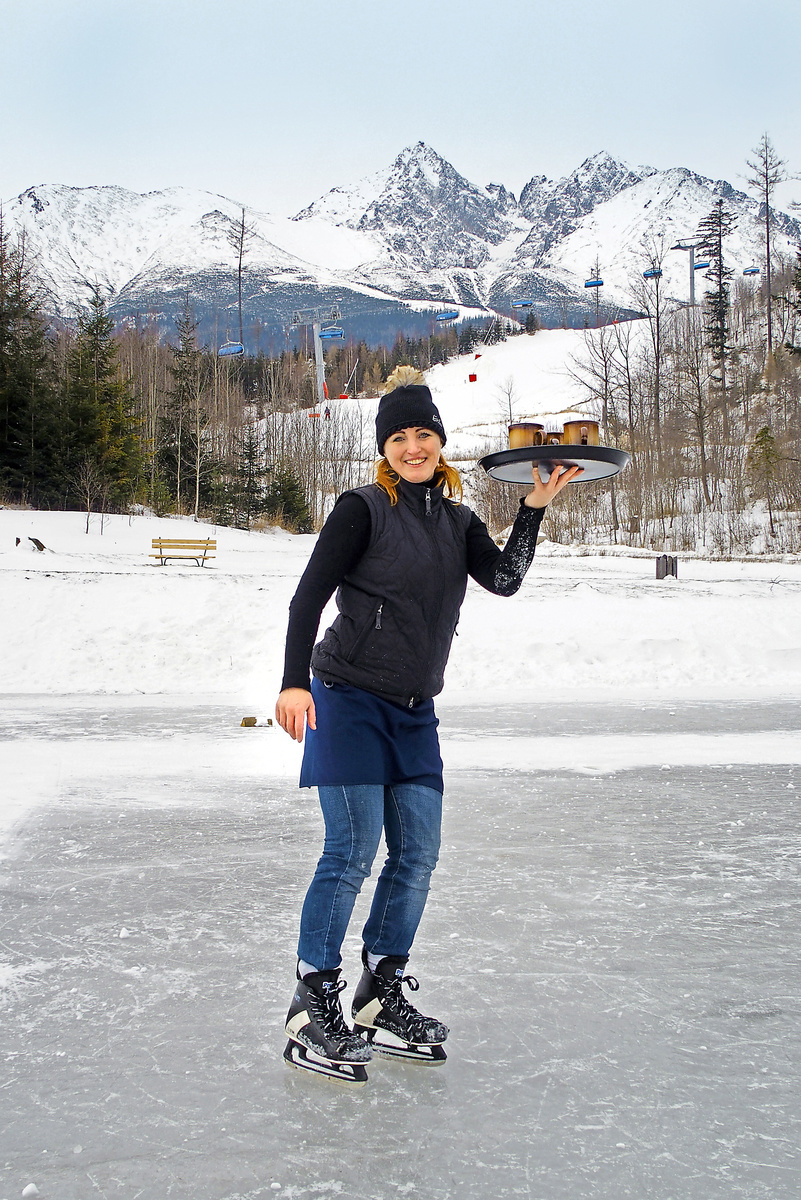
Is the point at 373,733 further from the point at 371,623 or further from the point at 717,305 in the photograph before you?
the point at 717,305

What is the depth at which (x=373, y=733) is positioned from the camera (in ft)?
7.93

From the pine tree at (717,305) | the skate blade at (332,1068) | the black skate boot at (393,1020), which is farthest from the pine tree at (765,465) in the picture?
the skate blade at (332,1068)

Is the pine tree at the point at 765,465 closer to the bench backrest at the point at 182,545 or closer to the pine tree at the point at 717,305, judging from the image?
the pine tree at the point at 717,305

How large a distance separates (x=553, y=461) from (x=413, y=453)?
16.1 inches

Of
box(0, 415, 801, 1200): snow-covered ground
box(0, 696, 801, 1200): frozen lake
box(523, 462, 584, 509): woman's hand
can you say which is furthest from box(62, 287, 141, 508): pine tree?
box(523, 462, 584, 509): woman's hand

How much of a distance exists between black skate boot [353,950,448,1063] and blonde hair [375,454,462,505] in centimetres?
130

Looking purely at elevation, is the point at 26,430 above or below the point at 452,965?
above

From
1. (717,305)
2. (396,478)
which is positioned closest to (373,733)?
(396,478)

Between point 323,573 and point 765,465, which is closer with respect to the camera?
point 323,573

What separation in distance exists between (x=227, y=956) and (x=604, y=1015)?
1.24 meters

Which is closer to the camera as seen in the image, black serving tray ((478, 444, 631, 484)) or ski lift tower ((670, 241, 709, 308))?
black serving tray ((478, 444, 631, 484))

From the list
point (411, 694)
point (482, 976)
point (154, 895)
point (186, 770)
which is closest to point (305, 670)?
point (411, 694)

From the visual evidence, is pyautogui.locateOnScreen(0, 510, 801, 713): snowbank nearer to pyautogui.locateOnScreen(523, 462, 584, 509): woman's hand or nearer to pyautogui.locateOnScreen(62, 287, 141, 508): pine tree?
pyautogui.locateOnScreen(523, 462, 584, 509): woman's hand

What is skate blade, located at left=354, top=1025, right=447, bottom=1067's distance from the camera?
94.0 inches
